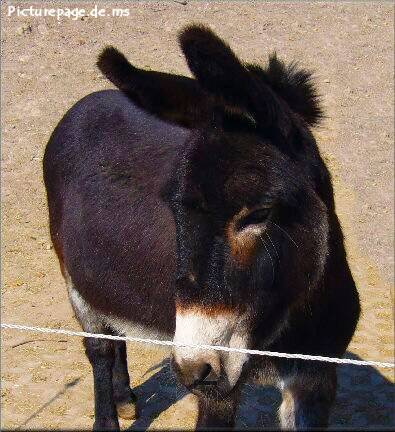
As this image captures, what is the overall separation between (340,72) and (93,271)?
732cm

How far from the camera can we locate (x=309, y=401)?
10.4 ft

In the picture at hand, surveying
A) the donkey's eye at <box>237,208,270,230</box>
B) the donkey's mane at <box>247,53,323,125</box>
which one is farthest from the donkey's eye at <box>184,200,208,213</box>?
the donkey's mane at <box>247,53,323,125</box>

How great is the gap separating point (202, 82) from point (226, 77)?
0.11m

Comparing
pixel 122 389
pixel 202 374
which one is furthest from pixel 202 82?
pixel 122 389

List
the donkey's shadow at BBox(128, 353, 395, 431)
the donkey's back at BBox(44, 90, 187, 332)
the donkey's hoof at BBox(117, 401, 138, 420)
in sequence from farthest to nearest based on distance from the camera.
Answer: the donkey's hoof at BBox(117, 401, 138, 420), the donkey's shadow at BBox(128, 353, 395, 431), the donkey's back at BBox(44, 90, 187, 332)

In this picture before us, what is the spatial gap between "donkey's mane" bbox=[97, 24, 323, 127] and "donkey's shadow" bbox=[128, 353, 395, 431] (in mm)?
2026

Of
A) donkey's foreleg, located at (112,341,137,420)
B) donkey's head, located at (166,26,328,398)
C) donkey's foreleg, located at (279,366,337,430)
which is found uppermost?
donkey's head, located at (166,26,328,398)

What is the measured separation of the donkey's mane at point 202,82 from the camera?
2168mm

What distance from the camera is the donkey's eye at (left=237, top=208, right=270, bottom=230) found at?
2254 millimetres

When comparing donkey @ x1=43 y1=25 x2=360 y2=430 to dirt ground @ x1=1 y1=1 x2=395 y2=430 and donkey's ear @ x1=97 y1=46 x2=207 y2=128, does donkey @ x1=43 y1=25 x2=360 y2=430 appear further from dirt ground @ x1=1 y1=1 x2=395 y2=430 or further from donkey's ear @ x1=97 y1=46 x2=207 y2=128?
dirt ground @ x1=1 y1=1 x2=395 y2=430

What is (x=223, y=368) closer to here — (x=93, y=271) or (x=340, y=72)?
(x=93, y=271)

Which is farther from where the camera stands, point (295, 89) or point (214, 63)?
point (295, 89)

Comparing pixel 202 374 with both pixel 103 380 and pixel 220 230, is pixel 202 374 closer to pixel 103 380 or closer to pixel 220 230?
pixel 220 230

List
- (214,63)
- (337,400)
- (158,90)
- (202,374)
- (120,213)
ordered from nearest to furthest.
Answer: (214,63), (202,374), (158,90), (120,213), (337,400)
